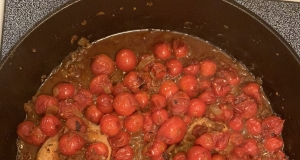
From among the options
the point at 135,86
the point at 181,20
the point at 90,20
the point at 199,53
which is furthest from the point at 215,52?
the point at 90,20

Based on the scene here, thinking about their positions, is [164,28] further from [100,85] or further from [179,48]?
[100,85]

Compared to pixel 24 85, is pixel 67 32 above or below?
above

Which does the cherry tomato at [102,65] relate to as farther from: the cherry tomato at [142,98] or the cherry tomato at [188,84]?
the cherry tomato at [188,84]

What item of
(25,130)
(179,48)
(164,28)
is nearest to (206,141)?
(179,48)

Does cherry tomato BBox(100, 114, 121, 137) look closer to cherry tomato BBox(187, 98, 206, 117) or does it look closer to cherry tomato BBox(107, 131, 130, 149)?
cherry tomato BBox(107, 131, 130, 149)

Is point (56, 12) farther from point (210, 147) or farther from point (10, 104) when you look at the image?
point (210, 147)

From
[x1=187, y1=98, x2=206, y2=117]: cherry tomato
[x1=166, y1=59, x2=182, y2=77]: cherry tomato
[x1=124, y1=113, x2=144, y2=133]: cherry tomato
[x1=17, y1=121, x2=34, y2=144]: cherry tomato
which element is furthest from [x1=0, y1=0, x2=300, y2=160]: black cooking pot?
[x1=124, y1=113, x2=144, y2=133]: cherry tomato
